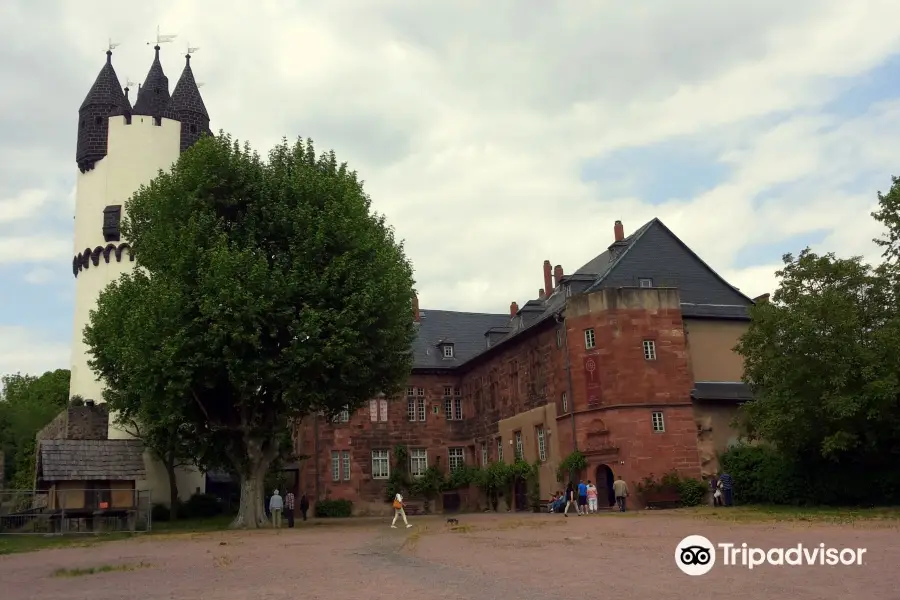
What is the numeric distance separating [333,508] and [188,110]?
24.6 metres

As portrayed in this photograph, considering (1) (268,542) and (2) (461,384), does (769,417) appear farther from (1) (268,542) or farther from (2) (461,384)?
(2) (461,384)

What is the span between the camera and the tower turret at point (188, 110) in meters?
49.8

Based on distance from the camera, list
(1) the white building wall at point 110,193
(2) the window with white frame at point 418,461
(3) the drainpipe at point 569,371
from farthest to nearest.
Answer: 1. (2) the window with white frame at point 418,461
2. (1) the white building wall at point 110,193
3. (3) the drainpipe at point 569,371

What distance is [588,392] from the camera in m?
38.6

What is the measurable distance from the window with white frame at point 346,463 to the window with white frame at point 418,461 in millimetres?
3839

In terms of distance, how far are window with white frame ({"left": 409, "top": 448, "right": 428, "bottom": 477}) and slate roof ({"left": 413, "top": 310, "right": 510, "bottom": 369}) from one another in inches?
203

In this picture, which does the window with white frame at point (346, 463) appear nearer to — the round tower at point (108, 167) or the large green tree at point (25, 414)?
the round tower at point (108, 167)

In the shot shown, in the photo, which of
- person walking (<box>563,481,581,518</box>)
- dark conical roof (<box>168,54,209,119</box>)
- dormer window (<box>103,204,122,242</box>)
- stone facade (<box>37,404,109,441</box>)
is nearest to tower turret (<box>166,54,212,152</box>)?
dark conical roof (<box>168,54,209,119</box>)

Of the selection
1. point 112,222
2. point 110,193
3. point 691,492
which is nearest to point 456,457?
point 691,492

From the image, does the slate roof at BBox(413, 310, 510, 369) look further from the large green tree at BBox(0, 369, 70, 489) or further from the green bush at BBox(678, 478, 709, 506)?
the large green tree at BBox(0, 369, 70, 489)

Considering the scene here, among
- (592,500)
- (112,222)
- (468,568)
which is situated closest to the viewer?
(468,568)

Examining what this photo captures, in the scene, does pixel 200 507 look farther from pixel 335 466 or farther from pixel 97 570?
pixel 97 570

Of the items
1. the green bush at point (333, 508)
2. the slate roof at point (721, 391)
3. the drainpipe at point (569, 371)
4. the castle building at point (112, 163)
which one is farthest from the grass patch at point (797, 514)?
the castle building at point (112, 163)

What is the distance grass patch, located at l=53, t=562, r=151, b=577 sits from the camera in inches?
631
